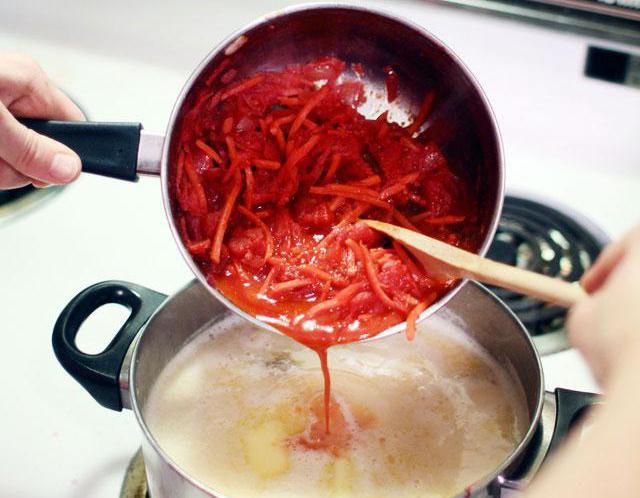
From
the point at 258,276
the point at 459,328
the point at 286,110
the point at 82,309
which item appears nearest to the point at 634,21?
the point at 459,328

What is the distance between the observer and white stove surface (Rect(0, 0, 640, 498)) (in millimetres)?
987

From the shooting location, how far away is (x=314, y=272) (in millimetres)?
878

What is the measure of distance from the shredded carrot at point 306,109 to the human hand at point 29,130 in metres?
0.26

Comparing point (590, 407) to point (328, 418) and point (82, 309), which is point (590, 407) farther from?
point (82, 309)


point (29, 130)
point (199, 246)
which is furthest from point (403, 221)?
point (29, 130)

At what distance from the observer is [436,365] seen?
45.6 inches

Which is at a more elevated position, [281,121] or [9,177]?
[281,121]

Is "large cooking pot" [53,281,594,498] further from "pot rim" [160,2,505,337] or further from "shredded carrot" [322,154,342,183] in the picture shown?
"shredded carrot" [322,154,342,183]

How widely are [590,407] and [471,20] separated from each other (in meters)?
1.05

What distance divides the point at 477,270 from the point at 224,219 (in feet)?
0.99

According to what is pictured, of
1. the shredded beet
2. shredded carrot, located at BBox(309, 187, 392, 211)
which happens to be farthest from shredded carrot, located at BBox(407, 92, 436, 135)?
shredded carrot, located at BBox(309, 187, 392, 211)

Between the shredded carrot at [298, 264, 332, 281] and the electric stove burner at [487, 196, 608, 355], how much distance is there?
0.38m

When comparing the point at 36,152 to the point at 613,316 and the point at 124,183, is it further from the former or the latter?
the point at 613,316

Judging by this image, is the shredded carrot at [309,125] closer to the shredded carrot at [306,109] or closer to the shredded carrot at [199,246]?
the shredded carrot at [306,109]
